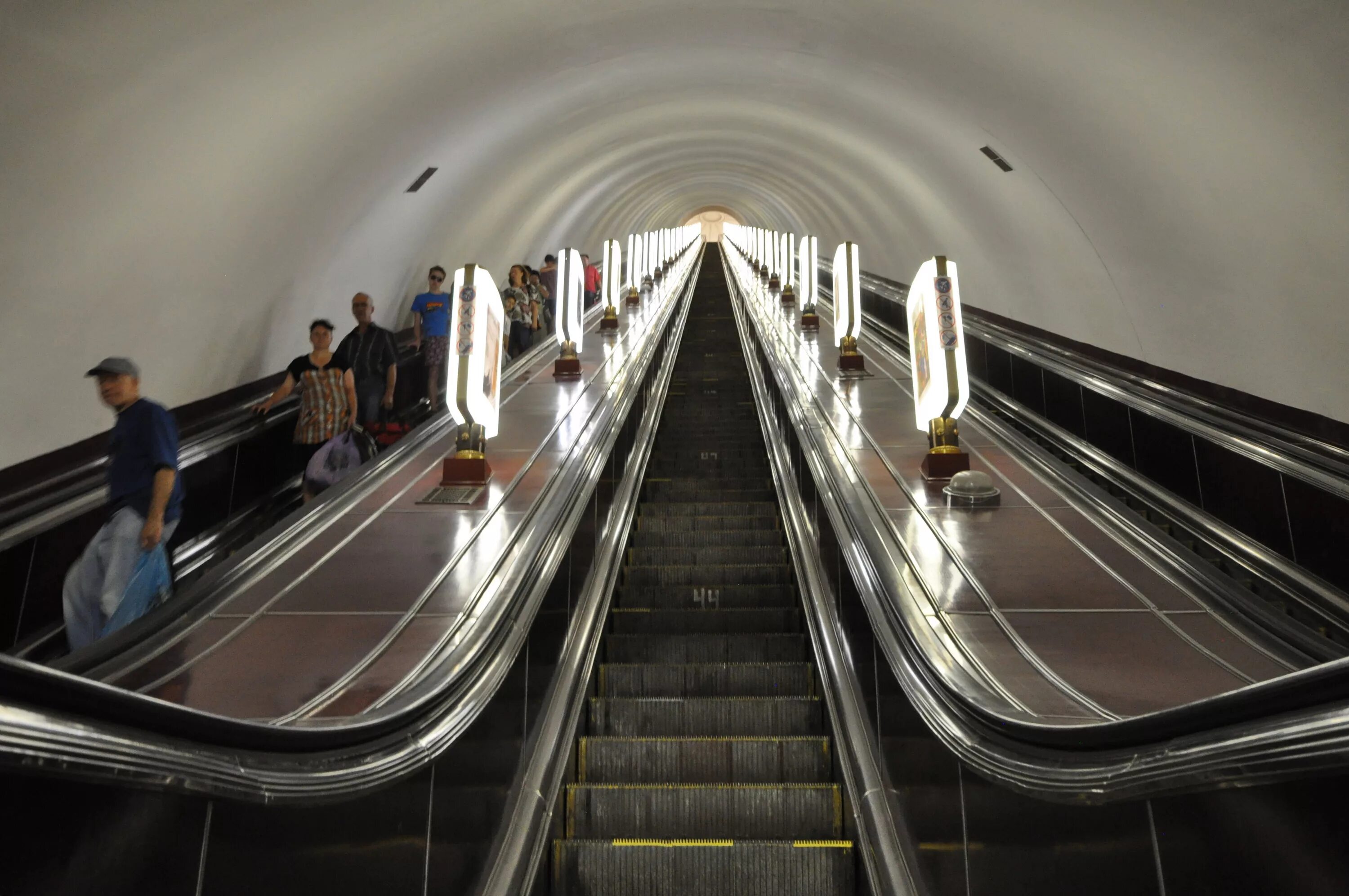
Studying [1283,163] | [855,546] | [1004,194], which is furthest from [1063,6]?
[1004,194]

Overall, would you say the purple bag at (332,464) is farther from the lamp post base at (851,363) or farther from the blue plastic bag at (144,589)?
the lamp post base at (851,363)

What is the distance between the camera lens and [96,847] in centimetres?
151

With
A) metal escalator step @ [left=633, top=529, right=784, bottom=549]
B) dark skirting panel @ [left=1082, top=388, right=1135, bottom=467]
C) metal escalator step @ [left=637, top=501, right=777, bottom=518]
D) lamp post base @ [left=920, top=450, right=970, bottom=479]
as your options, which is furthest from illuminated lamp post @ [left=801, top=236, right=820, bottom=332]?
lamp post base @ [left=920, top=450, right=970, bottom=479]

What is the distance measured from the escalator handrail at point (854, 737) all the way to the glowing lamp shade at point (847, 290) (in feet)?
10.7

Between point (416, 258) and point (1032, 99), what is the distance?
→ 21.9 ft

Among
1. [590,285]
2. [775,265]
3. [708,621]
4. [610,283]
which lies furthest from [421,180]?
[775,265]

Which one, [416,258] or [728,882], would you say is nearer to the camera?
[728,882]

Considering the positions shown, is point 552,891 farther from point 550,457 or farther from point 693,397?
point 693,397

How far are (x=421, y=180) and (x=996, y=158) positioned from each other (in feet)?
17.8

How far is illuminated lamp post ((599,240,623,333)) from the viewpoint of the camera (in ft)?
41.2

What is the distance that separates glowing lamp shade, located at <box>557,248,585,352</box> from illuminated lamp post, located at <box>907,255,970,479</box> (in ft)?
13.3

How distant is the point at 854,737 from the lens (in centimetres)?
360

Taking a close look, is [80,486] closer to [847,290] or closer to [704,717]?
[704,717]

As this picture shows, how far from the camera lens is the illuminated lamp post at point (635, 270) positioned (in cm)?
1762
